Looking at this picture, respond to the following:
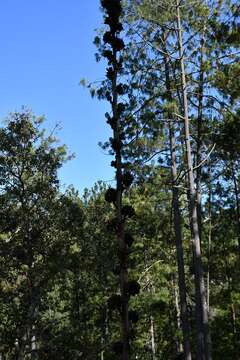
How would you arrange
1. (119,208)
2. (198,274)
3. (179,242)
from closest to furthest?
(119,208) < (198,274) < (179,242)

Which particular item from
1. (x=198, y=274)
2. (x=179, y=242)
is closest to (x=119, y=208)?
(x=198, y=274)

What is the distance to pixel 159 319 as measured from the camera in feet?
119

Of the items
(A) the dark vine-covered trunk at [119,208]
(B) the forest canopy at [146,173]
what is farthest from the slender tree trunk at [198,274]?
(A) the dark vine-covered trunk at [119,208]

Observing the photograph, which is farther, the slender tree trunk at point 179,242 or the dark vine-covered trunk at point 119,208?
the slender tree trunk at point 179,242

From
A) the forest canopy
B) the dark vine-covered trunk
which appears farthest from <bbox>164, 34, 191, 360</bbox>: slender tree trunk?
the dark vine-covered trunk

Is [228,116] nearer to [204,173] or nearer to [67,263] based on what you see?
[204,173]

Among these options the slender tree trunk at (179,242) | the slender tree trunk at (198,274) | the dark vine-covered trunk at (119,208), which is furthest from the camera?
the slender tree trunk at (179,242)

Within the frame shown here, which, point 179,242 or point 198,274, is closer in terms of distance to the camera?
point 198,274

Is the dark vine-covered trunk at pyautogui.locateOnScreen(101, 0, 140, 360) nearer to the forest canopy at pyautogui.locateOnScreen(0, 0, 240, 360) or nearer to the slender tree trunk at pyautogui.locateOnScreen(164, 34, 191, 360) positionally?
the forest canopy at pyautogui.locateOnScreen(0, 0, 240, 360)

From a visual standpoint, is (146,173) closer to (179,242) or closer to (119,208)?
(179,242)

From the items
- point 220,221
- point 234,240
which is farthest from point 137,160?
point 234,240

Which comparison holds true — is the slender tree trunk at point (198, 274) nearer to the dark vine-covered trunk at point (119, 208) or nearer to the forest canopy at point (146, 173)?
the forest canopy at point (146, 173)

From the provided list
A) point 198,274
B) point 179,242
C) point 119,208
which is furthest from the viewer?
point 179,242

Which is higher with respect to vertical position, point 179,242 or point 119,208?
point 179,242
